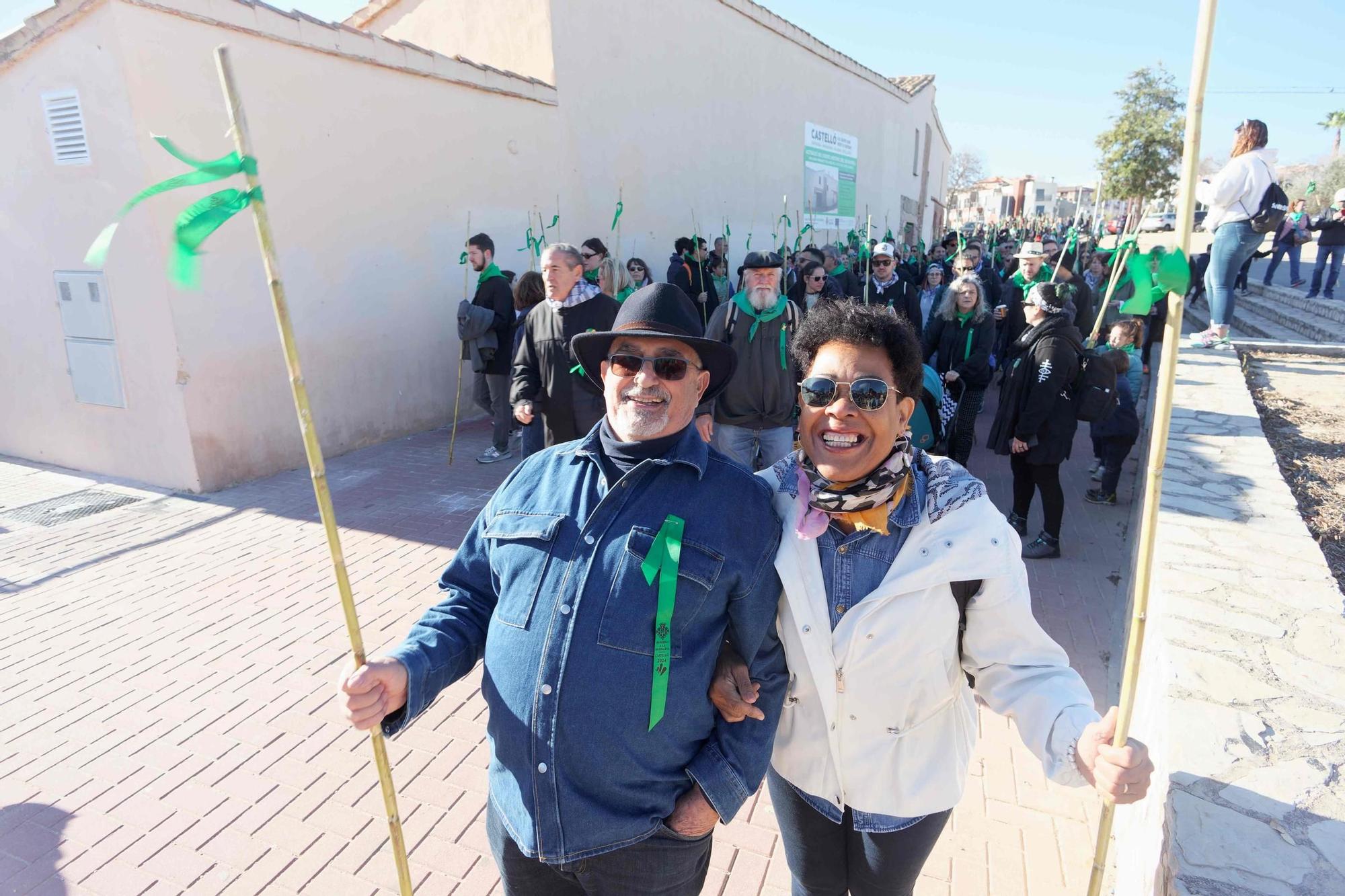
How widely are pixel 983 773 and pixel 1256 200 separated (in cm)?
635

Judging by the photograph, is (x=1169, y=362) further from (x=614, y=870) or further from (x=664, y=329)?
(x=614, y=870)

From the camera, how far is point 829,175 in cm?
2100

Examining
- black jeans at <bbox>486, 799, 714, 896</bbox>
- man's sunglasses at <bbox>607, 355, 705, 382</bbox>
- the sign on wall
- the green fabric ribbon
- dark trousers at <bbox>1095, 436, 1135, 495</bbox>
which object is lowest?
dark trousers at <bbox>1095, 436, 1135, 495</bbox>

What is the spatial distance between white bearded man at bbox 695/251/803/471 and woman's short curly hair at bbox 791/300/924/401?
10.00ft

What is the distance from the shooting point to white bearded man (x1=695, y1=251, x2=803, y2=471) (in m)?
4.93

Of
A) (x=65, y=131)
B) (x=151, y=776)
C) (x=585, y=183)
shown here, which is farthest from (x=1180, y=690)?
(x=585, y=183)

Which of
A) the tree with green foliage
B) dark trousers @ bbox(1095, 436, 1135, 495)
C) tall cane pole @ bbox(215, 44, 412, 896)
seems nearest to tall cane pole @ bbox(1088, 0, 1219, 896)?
tall cane pole @ bbox(215, 44, 412, 896)

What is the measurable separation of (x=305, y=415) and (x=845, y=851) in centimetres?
166

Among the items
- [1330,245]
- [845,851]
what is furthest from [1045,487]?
[1330,245]

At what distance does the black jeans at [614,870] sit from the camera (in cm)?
163

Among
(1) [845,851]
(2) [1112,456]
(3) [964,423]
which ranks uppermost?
(3) [964,423]

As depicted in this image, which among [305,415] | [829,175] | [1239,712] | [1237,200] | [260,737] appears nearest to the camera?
[305,415]

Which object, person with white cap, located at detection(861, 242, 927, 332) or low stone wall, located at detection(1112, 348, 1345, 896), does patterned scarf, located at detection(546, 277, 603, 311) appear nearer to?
person with white cap, located at detection(861, 242, 927, 332)

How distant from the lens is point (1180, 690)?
2254 millimetres
